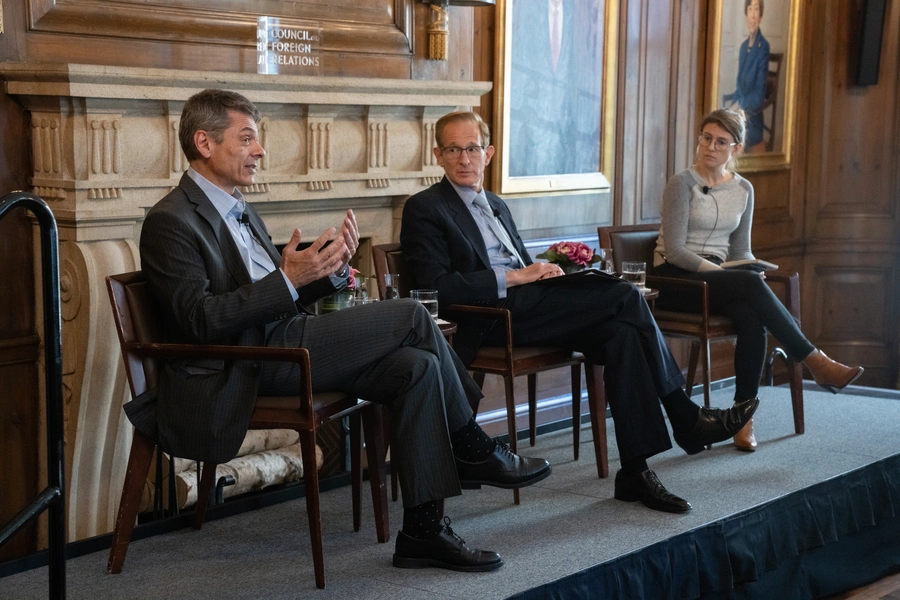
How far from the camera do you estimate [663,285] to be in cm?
425

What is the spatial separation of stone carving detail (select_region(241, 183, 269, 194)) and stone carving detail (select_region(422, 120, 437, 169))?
2.47ft

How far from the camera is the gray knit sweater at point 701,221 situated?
14.2ft

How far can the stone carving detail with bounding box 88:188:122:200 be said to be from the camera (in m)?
3.25

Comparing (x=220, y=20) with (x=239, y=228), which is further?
(x=220, y=20)

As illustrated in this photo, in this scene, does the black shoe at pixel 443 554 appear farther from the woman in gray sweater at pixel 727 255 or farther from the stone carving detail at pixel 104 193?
the woman in gray sweater at pixel 727 255

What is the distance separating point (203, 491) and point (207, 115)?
1074 mm

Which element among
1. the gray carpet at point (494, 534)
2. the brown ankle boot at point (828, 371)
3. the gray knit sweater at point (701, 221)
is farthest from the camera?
the gray knit sweater at point (701, 221)

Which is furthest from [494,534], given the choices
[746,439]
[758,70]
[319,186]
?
[758,70]

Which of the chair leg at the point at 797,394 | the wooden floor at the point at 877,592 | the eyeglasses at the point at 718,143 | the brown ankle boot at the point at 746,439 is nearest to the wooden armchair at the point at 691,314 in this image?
the chair leg at the point at 797,394

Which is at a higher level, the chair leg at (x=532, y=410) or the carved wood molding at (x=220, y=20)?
the carved wood molding at (x=220, y=20)

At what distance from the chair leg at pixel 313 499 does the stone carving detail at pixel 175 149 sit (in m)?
1.18

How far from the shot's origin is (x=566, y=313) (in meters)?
3.56

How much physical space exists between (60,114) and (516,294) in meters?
1.49

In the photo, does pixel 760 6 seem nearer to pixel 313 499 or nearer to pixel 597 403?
pixel 597 403
